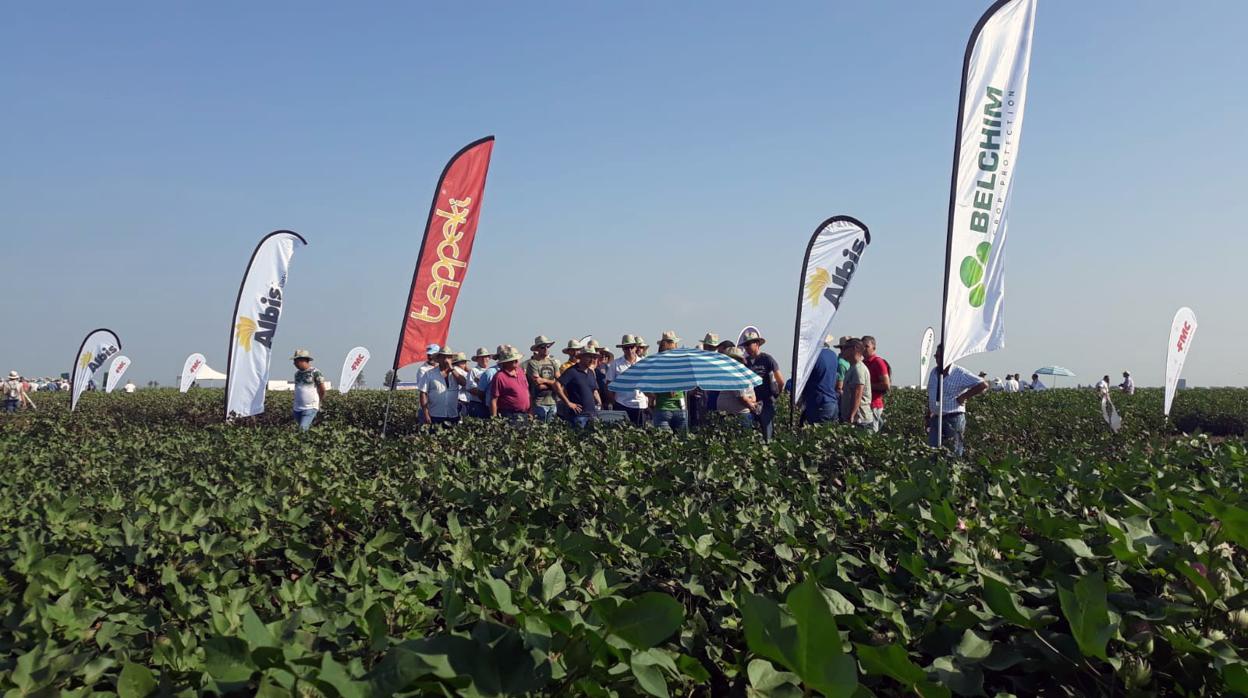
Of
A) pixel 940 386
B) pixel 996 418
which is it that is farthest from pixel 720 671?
pixel 996 418

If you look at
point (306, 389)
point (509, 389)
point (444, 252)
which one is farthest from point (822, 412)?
point (306, 389)

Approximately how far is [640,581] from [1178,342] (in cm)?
1636

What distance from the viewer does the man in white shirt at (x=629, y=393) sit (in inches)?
482

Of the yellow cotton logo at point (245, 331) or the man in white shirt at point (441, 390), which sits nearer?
the man in white shirt at point (441, 390)

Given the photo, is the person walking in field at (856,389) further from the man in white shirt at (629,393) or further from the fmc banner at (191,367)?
the fmc banner at (191,367)

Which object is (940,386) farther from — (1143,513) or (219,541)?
(219,541)

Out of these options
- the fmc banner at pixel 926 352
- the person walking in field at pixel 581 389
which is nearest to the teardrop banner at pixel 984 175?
the person walking in field at pixel 581 389

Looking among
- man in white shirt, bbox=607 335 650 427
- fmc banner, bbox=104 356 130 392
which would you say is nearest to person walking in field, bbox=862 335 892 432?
man in white shirt, bbox=607 335 650 427

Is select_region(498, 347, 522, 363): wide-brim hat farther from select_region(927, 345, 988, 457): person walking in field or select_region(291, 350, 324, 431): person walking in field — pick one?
select_region(927, 345, 988, 457): person walking in field

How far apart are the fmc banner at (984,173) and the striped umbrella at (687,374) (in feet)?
8.86

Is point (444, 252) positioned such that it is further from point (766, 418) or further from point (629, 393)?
point (766, 418)

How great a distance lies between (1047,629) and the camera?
195cm

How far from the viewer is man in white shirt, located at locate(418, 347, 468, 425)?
461 inches

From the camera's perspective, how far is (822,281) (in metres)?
11.9
